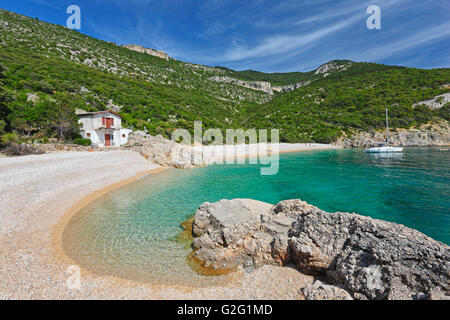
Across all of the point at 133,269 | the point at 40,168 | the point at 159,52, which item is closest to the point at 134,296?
the point at 133,269

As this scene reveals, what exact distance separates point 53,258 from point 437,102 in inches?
3145

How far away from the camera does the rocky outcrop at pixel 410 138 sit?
41.1m

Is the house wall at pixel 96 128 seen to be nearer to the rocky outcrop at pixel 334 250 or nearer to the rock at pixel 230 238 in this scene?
the rock at pixel 230 238

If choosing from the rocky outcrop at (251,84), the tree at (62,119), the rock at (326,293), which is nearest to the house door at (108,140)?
the tree at (62,119)

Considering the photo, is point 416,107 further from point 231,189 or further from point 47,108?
point 47,108

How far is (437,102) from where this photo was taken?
168 feet


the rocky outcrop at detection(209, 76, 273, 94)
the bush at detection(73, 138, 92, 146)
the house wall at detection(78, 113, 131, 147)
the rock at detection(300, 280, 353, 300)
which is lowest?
the rock at detection(300, 280, 353, 300)

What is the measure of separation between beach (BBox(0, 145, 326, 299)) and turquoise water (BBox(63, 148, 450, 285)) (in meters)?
0.44

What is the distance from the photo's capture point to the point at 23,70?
111 ft

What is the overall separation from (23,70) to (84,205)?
42341 millimetres

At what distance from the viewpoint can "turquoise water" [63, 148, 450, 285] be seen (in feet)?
17.0

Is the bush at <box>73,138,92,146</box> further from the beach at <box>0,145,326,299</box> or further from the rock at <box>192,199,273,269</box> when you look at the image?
the rock at <box>192,199,273,269</box>

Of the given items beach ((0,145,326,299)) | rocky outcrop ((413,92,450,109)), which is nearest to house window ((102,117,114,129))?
beach ((0,145,326,299))

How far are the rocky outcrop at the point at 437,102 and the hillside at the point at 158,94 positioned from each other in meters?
1.58
